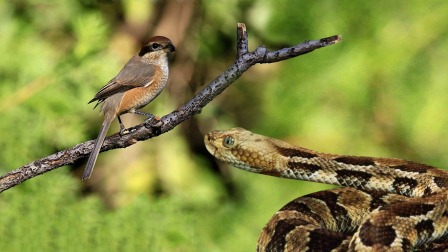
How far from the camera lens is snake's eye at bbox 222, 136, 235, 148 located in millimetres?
4111

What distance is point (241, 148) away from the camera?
4.06 m

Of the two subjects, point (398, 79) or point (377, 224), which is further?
point (398, 79)

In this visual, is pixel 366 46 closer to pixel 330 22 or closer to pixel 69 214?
pixel 330 22

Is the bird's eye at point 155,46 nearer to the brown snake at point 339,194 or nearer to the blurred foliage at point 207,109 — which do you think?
the brown snake at point 339,194

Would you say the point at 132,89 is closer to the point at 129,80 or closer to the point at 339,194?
the point at 129,80

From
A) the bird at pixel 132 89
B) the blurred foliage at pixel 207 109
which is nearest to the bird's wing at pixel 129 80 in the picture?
the bird at pixel 132 89

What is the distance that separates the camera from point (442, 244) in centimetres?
344

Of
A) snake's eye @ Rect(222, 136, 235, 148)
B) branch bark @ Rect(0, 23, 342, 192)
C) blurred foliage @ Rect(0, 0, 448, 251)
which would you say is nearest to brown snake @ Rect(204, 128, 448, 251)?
snake's eye @ Rect(222, 136, 235, 148)

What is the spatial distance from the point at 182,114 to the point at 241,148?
127 centimetres

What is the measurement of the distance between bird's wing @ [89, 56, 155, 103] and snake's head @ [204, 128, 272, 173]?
805mm

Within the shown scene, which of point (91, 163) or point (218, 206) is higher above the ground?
point (91, 163)

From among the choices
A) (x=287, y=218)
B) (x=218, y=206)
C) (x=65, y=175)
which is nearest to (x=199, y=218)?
(x=218, y=206)

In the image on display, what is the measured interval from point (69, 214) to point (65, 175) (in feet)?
2.01

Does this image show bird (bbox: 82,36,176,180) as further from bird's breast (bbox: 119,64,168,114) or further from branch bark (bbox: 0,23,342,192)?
branch bark (bbox: 0,23,342,192)
